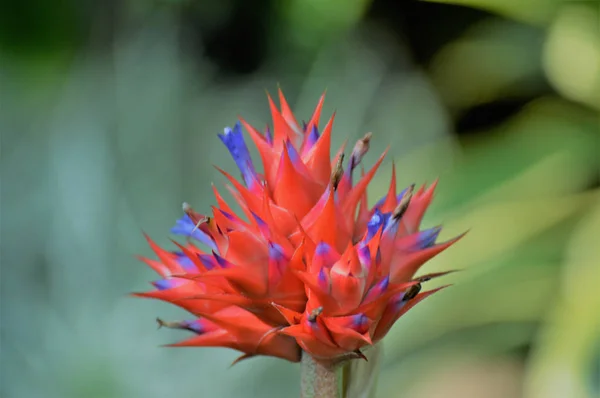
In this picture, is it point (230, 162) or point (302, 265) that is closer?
point (302, 265)

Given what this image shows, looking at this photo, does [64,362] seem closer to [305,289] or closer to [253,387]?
[253,387]

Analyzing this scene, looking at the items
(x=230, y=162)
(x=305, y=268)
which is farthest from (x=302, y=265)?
(x=230, y=162)

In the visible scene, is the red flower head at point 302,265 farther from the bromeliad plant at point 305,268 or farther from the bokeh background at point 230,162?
the bokeh background at point 230,162

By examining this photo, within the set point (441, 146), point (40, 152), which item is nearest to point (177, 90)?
point (40, 152)

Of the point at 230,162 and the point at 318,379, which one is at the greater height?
the point at 230,162

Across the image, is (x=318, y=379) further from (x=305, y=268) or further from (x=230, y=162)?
(x=230, y=162)

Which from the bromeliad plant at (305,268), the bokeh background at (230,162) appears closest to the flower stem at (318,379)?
the bromeliad plant at (305,268)
